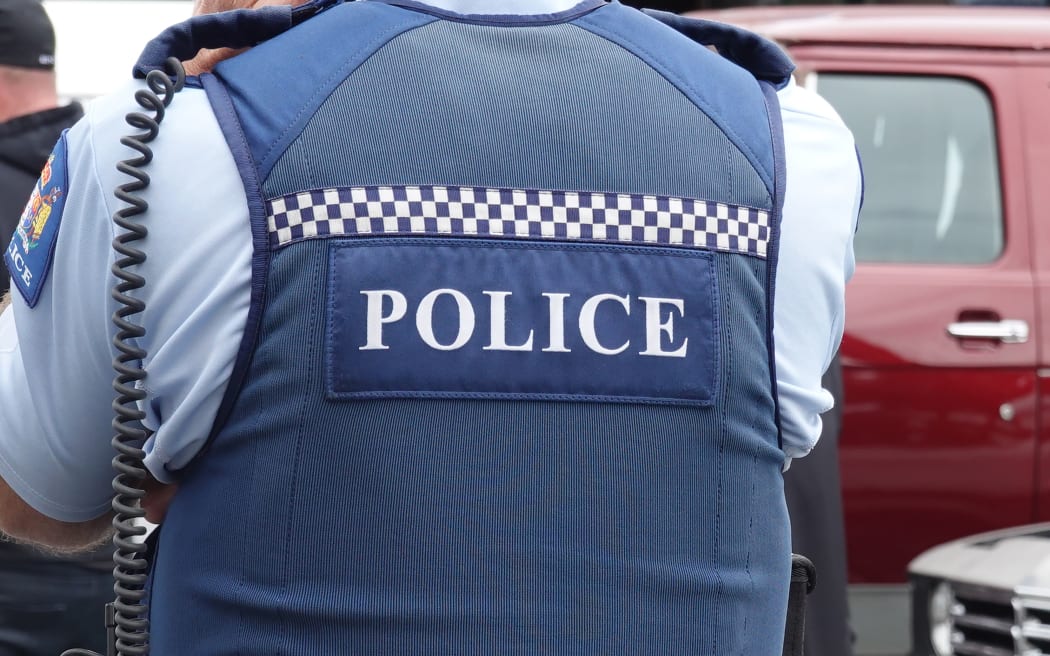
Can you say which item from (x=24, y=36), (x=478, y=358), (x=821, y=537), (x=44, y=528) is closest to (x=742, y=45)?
(x=478, y=358)

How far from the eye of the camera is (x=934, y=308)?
14.1 feet

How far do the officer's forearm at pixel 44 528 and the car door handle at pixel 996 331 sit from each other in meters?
3.27

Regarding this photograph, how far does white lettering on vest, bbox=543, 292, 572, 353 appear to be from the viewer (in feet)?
4.45

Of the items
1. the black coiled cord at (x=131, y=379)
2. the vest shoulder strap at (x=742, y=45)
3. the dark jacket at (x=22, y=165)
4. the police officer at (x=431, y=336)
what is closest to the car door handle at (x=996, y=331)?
the dark jacket at (x=22, y=165)

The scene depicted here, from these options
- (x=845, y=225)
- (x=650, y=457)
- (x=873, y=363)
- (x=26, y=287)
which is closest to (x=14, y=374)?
(x=26, y=287)

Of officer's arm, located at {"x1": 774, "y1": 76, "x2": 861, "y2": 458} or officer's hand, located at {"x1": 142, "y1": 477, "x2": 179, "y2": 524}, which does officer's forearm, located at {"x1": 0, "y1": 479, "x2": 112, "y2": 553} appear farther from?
officer's arm, located at {"x1": 774, "y1": 76, "x2": 861, "y2": 458}

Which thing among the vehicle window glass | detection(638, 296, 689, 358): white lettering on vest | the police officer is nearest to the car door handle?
the vehicle window glass

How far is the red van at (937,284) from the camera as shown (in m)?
4.19

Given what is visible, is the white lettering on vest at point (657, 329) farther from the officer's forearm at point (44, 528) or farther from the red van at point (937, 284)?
the red van at point (937, 284)

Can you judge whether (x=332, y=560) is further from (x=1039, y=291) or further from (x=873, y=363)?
(x=1039, y=291)

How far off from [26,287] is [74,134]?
165mm

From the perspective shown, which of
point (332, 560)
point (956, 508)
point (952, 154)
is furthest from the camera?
point (952, 154)

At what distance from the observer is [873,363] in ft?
13.8

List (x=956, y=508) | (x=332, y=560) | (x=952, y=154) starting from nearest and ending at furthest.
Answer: (x=332, y=560)
(x=956, y=508)
(x=952, y=154)
